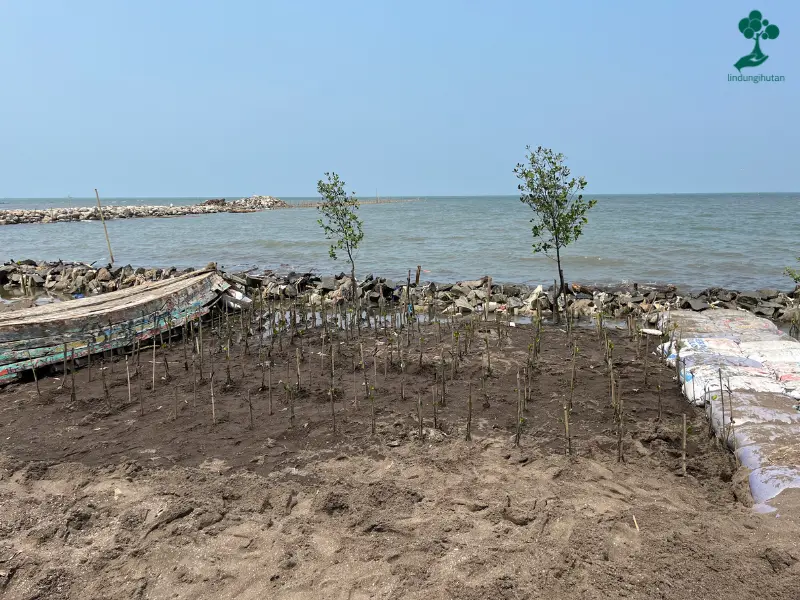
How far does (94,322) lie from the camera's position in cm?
838

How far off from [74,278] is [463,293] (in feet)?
41.5

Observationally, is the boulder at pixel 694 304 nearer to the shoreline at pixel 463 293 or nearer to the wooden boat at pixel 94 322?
the shoreline at pixel 463 293

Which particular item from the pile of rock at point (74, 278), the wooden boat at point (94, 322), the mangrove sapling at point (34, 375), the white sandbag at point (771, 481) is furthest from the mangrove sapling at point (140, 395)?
the pile of rock at point (74, 278)

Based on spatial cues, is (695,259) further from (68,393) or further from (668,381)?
(68,393)

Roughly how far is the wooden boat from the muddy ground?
0.69m

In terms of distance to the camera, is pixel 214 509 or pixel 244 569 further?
pixel 214 509

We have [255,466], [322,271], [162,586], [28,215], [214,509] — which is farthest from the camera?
[28,215]

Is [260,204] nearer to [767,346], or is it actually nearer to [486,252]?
[486,252]

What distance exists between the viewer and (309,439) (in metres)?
5.51

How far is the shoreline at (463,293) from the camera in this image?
40.3ft

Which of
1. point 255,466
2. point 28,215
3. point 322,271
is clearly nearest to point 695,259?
point 322,271

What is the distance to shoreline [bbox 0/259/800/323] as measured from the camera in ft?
40.3

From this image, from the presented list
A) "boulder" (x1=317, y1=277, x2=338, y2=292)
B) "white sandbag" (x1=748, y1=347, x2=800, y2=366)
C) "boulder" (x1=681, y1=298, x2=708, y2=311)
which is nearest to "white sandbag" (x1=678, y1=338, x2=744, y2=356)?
"white sandbag" (x1=748, y1=347, x2=800, y2=366)

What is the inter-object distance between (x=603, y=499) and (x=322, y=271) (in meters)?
17.0
